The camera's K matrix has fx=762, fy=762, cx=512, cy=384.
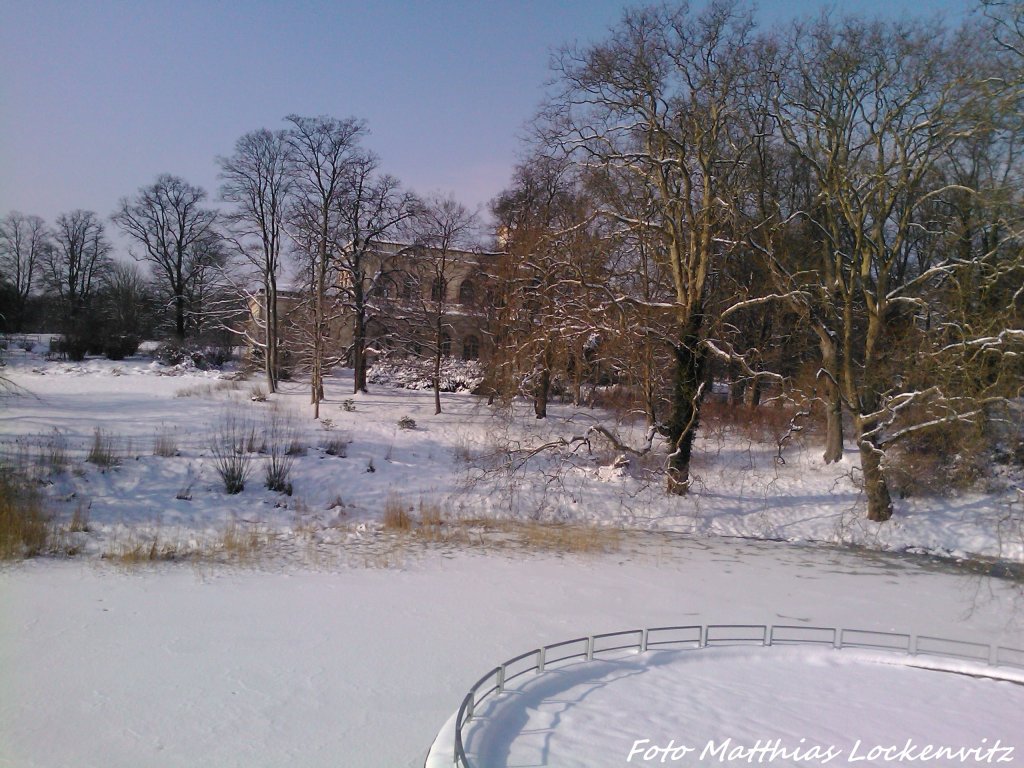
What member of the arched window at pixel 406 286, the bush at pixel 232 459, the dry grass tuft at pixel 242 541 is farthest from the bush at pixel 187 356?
the dry grass tuft at pixel 242 541

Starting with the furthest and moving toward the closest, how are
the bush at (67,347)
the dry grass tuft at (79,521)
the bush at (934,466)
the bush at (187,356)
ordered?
the bush at (187,356) → the bush at (67,347) → the bush at (934,466) → the dry grass tuft at (79,521)

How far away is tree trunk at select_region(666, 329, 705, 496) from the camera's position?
20.1 m

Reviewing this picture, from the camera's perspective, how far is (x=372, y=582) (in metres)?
12.2

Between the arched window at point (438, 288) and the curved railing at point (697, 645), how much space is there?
22.5 meters

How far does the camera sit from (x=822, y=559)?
626 inches

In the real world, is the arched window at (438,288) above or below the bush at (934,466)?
above

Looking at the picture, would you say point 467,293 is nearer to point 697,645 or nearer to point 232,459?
point 232,459

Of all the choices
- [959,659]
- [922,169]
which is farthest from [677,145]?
[959,659]

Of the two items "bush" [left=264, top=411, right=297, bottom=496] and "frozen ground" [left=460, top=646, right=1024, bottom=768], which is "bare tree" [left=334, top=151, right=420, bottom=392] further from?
"frozen ground" [left=460, top=646, right=1024, bottom=768]

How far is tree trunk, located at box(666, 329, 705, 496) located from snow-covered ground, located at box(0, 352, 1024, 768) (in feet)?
2.76

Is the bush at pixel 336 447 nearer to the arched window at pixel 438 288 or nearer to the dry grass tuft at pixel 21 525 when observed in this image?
the dry grass tuft at pixel 21 525

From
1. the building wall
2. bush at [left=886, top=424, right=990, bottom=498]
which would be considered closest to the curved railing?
bush at [left=886, top=424, right=990, bottom=498]

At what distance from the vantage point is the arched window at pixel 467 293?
103ft

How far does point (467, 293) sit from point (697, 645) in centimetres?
2551
